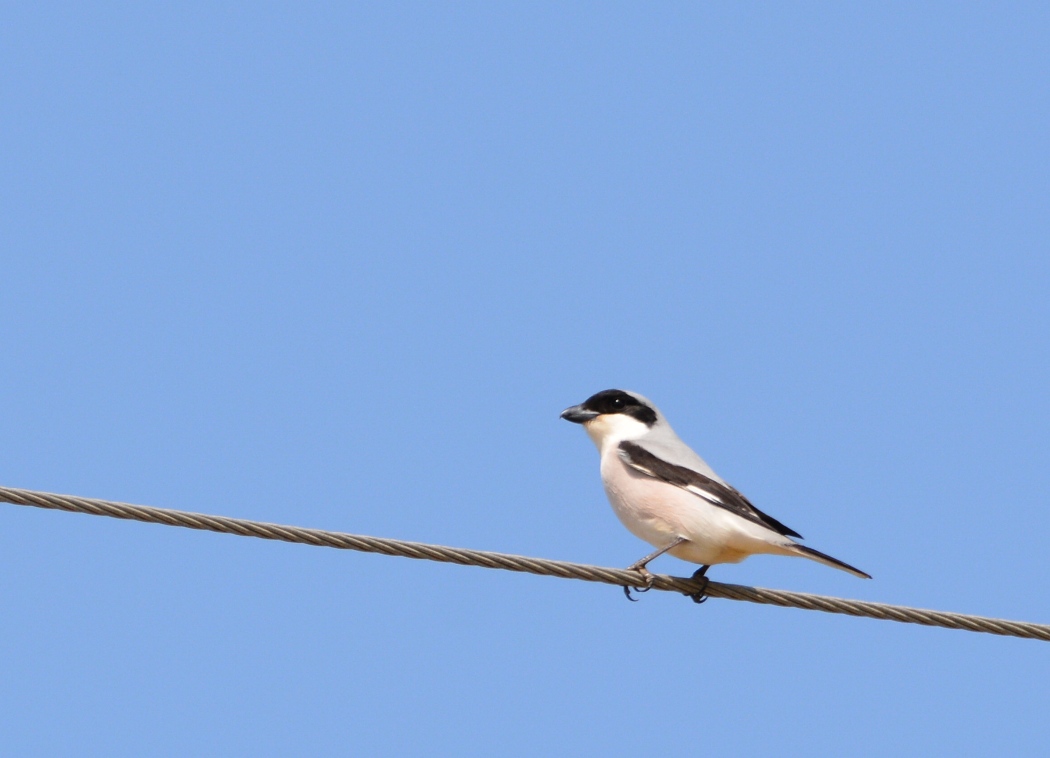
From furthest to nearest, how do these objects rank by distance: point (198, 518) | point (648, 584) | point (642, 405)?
point (642, 405) < point (648, 584) < point (198, 518)

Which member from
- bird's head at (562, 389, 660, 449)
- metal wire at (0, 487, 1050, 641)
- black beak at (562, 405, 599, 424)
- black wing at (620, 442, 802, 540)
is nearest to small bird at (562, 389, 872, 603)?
black wing at (620, 442, 802, 540)

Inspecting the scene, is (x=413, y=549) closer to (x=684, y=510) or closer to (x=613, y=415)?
(x=684, y=510)

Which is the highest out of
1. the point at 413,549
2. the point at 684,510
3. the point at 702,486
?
the point at 702,486

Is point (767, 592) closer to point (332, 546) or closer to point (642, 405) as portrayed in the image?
point (332, 546)

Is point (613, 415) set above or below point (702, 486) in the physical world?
above

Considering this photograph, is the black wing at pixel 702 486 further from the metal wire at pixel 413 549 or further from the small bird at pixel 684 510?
the metal wire at pixel 413 549

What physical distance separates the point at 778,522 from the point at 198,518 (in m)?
3.06

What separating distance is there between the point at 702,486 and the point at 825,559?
2.94 ft

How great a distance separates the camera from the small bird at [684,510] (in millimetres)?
6789

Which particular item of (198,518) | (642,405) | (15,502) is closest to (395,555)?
(198,518)

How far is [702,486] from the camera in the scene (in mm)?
7098

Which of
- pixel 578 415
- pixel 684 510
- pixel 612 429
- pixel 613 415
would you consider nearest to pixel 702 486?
pixel 684 510

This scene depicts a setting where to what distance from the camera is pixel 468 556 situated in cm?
531

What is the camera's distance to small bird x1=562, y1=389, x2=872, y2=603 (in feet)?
22.3
